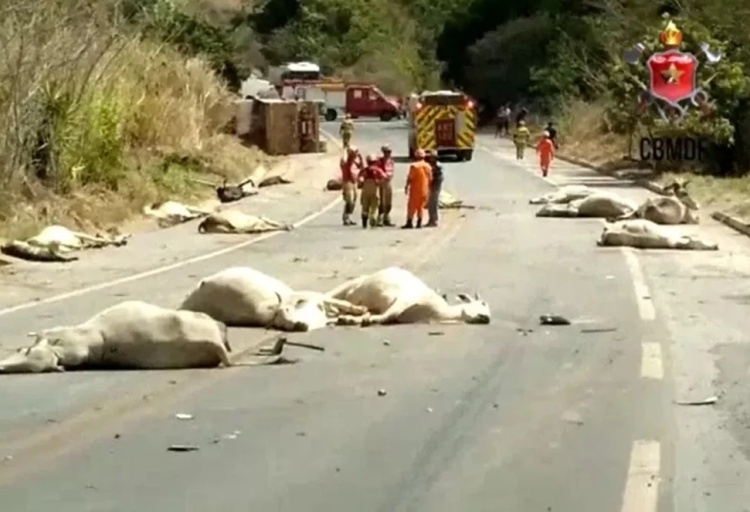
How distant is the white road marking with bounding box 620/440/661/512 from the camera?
839 cm

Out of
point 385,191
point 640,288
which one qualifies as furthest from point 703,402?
point 385,191

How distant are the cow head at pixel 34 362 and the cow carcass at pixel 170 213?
763 inches

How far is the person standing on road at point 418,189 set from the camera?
3053cm

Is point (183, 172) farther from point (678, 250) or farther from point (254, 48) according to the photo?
point (254, 48)

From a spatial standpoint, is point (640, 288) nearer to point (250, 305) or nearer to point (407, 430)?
point (250, 305)

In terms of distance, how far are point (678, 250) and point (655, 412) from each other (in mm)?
15224

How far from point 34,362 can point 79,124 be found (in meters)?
20.6

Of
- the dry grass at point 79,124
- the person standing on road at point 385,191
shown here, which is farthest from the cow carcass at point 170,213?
the person standing on road at point 385,191

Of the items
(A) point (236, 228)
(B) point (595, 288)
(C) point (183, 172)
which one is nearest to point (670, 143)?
(C) point (183, 172)

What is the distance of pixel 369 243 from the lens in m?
27.3

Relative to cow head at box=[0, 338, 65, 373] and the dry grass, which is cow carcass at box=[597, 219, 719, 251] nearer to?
the dry grass

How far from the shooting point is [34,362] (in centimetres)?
1293

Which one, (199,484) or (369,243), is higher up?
(199,484)

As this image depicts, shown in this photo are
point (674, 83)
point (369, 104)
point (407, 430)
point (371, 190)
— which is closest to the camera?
point (407, 430)
